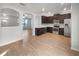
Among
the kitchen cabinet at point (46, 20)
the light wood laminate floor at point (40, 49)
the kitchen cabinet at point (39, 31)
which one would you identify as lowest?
the light wood laminate floor at point (40, 49)

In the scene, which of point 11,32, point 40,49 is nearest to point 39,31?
point 11,32

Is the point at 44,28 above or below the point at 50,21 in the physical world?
below

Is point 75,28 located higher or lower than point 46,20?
lower

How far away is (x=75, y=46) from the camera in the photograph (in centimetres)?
450

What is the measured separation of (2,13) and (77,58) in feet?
16.0

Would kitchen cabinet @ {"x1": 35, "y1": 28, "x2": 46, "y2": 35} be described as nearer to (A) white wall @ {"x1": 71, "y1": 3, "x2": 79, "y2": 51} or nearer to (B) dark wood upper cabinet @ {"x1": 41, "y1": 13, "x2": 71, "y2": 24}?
(B) dark wood upper cabinet @ {"x1": 41, "y1": 13, "x2": 71, "y2": 24}

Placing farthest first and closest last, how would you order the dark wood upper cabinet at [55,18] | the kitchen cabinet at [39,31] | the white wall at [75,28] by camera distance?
the kitchen cabinet at [39,31] < the dark wood upper cabinet at [55,18] < the white wall at [75,28]

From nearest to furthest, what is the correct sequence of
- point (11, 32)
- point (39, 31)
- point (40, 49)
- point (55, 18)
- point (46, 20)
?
1. point (40, 49)
2. point (11, 32)
3. point (55, 18)
4. point (39, 31)
5. point (46, 20)

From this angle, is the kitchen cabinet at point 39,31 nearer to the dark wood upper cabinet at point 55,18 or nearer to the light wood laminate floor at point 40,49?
the dark wood upper cabinet at point 55,18

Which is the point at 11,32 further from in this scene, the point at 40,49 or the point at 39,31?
the point at 39,31

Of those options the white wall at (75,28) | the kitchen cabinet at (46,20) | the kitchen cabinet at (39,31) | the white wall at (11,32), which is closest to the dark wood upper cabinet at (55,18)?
the kitchen cabinet at (46,20)

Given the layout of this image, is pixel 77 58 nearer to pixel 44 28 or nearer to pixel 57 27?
pixel 57 27

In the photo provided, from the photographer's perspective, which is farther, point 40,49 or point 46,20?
point 46,20

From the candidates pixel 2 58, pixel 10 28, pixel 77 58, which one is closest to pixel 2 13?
pixel 10 28
